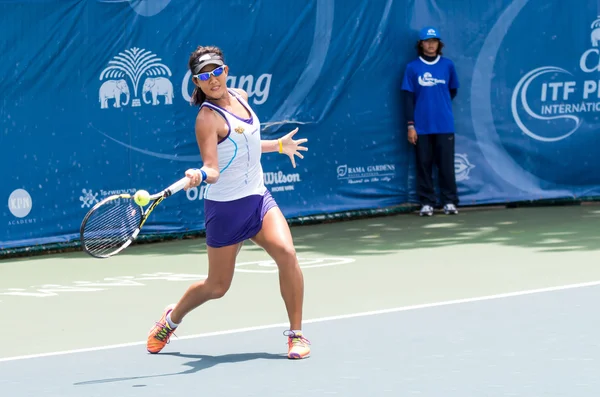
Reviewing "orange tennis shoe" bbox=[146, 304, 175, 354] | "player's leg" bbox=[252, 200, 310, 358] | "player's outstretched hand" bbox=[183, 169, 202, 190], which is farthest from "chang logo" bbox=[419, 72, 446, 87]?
"player's outstretched hand" bbox=[183, 169, 202, 190]

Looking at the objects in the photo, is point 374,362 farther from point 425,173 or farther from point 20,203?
point 425,173

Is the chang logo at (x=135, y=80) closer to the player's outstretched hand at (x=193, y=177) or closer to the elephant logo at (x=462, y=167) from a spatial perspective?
the elephant logo at (x=462, y=167)

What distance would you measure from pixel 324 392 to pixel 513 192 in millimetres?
9340

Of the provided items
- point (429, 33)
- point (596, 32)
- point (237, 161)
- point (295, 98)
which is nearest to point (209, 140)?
point (237, 161)

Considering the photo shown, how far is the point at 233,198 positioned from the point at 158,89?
20.0 feet

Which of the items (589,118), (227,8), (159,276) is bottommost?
(159,276)

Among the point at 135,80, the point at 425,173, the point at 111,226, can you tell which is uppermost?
the point at 135,80

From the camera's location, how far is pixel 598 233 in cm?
1269

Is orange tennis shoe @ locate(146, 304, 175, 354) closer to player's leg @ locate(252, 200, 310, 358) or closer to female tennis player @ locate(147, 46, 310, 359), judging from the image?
female tennis player @ locate(147, 46, 310, 359)

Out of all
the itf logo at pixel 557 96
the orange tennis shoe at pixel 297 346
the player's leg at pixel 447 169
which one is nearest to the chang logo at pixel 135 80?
the player's leg at pixel 447 169

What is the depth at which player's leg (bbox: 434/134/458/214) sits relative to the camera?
47.8ft

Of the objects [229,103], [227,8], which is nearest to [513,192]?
[227,8]

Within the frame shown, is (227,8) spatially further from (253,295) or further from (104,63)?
(253,295)

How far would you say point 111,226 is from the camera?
7.28 m
